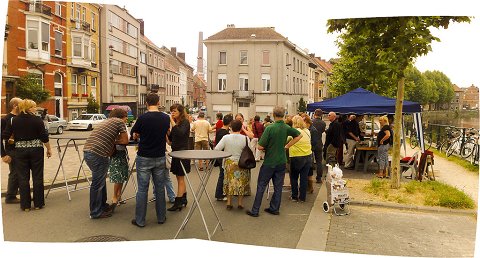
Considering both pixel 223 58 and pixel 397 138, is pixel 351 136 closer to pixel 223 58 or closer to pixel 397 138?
pixel 397 138

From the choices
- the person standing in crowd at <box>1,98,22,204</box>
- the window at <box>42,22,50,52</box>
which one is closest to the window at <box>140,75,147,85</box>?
the window at <box>42,22,50,52</box>

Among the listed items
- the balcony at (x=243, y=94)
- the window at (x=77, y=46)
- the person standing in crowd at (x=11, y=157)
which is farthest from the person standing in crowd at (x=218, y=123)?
the person standing in crowd at (x=11, y=157)

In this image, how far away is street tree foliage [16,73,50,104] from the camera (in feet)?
15.8

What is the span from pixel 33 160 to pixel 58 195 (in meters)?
1.21

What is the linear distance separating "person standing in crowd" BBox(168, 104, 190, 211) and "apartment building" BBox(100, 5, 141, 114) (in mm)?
663

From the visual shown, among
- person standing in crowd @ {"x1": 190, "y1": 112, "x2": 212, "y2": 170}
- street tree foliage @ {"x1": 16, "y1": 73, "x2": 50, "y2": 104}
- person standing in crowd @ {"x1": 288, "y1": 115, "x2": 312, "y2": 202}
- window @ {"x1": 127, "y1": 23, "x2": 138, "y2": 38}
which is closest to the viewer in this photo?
street tree foliage @ {"x1": 16, "y1": 73, "x2": 50, "y2": 104}

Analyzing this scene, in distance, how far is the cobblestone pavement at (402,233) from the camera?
4.38m

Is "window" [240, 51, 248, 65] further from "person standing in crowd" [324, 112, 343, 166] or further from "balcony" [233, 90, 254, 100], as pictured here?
"person standing in crowd" [324, 112, 343, 166]

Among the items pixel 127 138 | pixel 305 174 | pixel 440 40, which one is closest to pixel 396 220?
pixel 305 174

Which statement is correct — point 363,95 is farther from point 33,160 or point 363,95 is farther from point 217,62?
point 33,160

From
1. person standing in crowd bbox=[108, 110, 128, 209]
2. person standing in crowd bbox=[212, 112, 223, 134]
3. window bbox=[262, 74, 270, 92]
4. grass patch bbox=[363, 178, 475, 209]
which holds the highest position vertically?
window bbox=[262, 74, 270, 92]

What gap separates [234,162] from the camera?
5.67m

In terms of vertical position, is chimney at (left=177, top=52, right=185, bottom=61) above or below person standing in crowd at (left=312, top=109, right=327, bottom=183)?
above

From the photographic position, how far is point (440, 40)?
5395 mm
